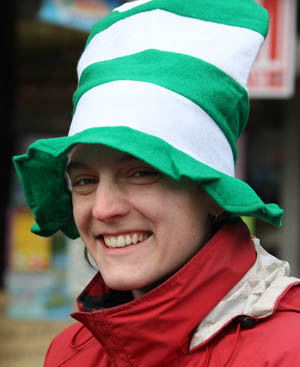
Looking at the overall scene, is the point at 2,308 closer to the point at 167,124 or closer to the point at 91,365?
the point at 91,365

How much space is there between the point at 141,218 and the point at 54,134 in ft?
13.4

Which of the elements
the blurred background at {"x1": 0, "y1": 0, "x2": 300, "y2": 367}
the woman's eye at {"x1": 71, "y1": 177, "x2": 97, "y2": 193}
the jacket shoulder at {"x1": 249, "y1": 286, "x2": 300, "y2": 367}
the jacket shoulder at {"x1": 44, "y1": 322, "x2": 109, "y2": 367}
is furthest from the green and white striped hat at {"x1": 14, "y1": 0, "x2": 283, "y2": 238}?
the blurred background at {"x1": 0, "y1": 0, "x2": 300, "y2": 367}

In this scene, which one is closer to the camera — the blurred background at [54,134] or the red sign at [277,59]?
the red sign at [277,59]

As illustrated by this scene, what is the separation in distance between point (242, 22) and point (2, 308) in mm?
3516

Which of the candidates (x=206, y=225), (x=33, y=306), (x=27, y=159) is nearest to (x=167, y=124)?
(x=206, y=225)

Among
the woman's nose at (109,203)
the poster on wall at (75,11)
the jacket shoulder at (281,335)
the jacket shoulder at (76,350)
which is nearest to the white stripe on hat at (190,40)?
the woman's nose at (109,203)

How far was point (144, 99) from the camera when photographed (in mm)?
1497

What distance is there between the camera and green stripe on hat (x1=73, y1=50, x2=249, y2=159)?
1523mm

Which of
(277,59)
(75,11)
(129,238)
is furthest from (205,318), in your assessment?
(75,11)

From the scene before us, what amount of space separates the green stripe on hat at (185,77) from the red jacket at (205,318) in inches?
13.4

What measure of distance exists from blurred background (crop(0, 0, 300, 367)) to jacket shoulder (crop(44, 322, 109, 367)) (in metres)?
1.30

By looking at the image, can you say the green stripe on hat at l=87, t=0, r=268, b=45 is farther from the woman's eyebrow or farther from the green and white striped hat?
the woman's eyebrow

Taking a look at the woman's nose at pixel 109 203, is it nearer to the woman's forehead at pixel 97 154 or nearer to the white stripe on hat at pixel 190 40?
the woman's forehead at pixel 97 154

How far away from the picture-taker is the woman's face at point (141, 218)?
1510 millimetres
